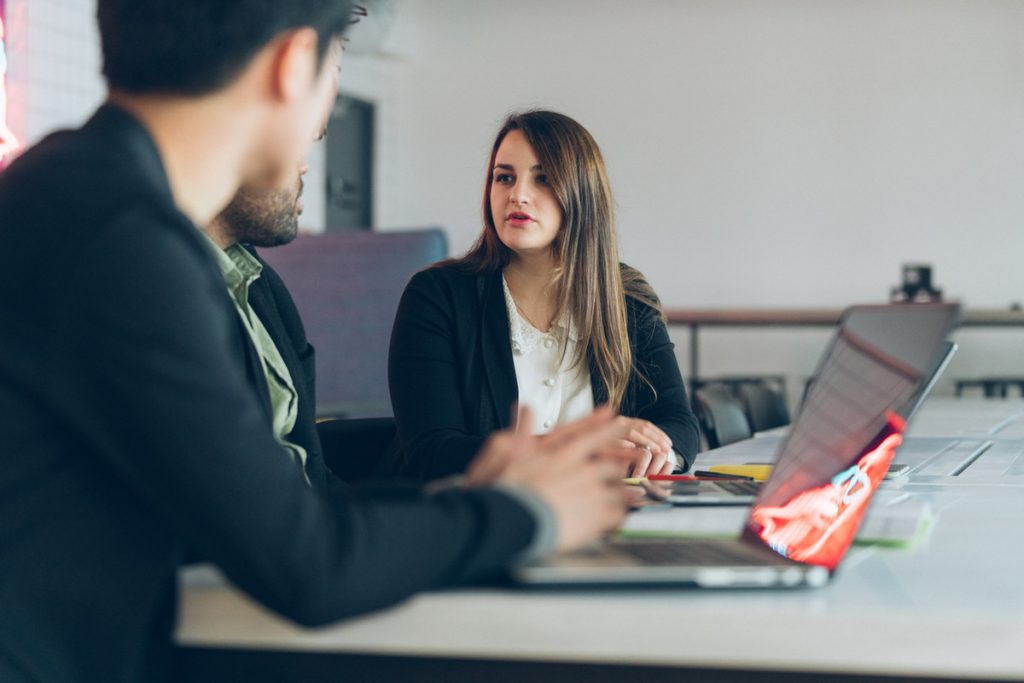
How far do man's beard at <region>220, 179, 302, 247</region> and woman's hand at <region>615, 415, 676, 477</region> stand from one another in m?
0.59

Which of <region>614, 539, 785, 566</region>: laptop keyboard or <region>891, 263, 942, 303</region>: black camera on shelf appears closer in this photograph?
<region>614, 539, 785, 566</region>: laptop keyboard

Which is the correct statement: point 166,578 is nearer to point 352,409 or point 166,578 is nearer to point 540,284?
point 540,284

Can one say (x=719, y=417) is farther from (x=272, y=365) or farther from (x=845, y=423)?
(x=845, y=423)

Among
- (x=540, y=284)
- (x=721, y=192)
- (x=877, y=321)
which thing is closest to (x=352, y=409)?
(x=540, y=284)

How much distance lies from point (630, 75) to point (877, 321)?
22.5 feet

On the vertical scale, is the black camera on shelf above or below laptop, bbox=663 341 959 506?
below

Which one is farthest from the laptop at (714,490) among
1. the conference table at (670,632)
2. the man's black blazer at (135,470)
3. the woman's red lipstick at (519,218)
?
the woman's red lipstick at (519,218)

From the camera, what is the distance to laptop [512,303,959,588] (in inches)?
32.6

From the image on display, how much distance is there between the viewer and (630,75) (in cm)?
757

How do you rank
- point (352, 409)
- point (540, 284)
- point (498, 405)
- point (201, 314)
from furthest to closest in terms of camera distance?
point (352, 409), point (540, 284), point (498, 405), point (201, 314)

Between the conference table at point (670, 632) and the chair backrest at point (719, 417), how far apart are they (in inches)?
65.0

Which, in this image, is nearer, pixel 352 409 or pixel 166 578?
pixel 166 578

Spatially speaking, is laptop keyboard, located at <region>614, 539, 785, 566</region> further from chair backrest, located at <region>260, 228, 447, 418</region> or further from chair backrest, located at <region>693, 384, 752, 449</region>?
chair backrest, located at <region>260, 228, 447, 418</region>

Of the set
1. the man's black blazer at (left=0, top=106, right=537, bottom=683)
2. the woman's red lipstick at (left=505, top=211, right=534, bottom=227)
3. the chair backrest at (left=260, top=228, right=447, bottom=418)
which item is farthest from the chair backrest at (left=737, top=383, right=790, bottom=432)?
the man's black blazer at (left=0, top=106, right=537, bottom=683)
